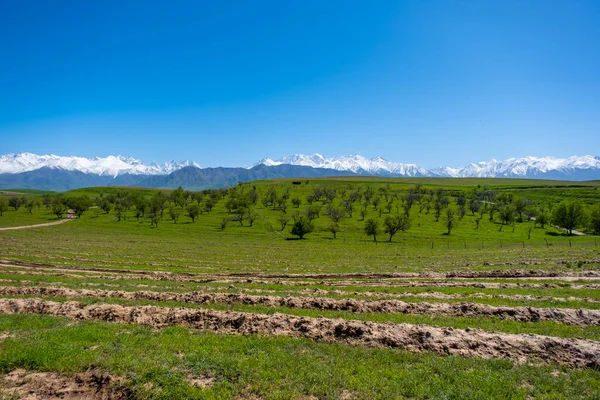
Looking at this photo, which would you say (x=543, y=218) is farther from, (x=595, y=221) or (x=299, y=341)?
(x=299, y=341)

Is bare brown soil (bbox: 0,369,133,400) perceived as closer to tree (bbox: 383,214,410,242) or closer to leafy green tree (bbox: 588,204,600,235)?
tree (bbox: 383,214,410,242)

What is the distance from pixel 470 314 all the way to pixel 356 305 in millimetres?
7187

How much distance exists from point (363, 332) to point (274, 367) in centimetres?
519

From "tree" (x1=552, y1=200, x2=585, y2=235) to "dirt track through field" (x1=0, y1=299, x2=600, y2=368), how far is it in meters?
146

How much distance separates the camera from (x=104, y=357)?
13086 mm

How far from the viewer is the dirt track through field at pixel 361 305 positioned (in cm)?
1914

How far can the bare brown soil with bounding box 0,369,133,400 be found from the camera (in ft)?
37.1

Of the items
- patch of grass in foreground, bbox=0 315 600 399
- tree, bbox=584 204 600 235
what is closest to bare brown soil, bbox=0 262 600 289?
patch of grass in foreground, bbox=0 315 600 399

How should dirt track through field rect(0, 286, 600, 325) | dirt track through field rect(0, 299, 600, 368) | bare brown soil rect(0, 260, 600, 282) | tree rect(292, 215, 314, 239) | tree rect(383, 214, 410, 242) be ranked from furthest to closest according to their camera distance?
tree rect(292, 215, 314, 239), tree rect(383, 214, 410, 242), bare brown soil rect(0, 260, 600, 282), dirt track through field rect(0, 286, 600, 325), dirt track through field rect(0, 299, 600, 368)

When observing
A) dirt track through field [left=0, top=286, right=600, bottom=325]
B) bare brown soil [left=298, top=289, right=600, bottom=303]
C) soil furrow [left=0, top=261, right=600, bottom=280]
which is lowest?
soil furrow [left=0, top=261, right=600, bottom=280]

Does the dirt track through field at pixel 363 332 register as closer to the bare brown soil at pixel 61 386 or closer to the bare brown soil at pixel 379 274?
the bare brown soil at pixel 61 386

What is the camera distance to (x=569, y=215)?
128250 mm

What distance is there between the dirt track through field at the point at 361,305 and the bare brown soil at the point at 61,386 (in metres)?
10.4

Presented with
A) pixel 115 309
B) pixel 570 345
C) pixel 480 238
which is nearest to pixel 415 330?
pixel 570 345
